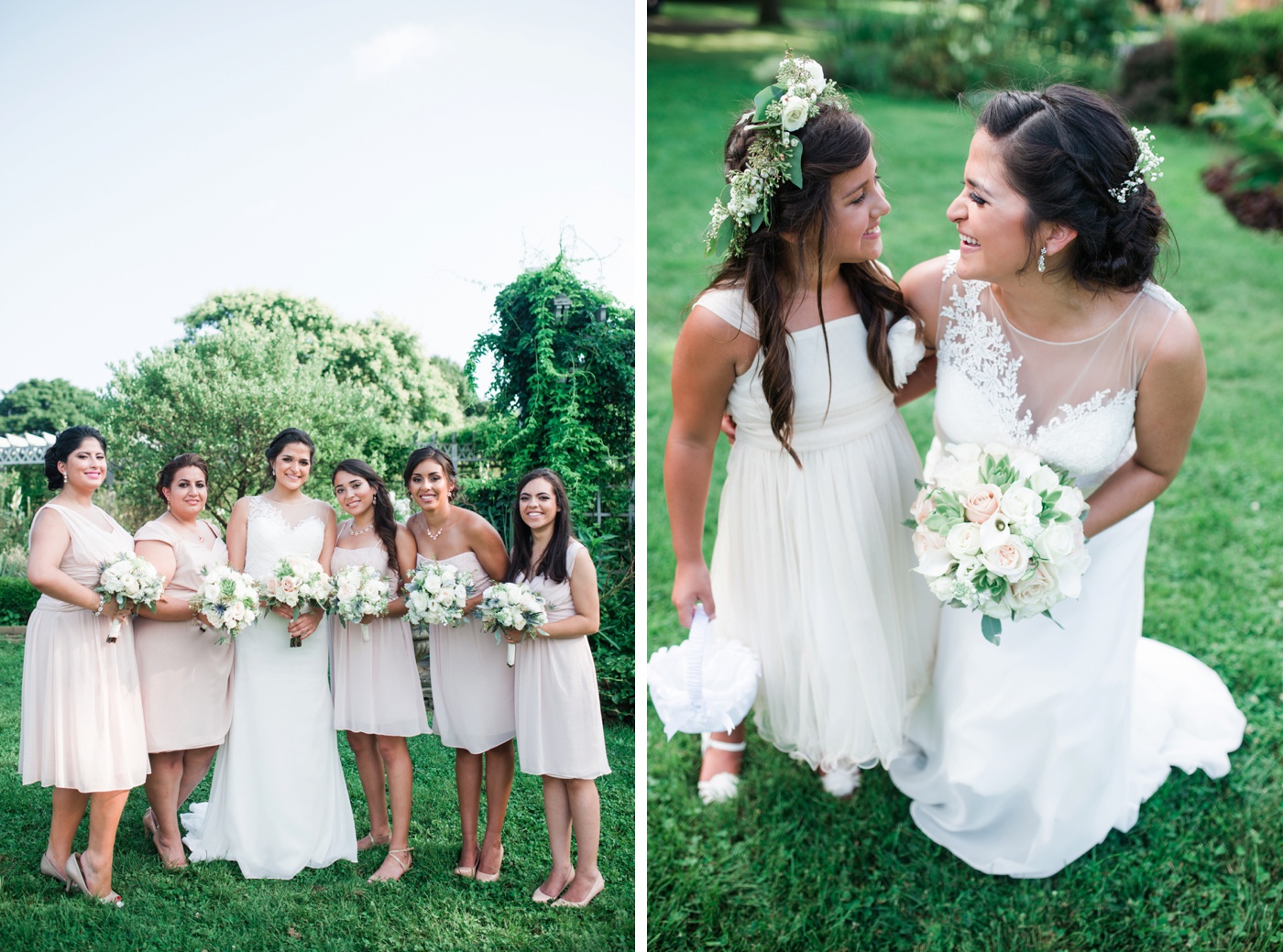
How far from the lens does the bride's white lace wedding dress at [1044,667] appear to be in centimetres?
281

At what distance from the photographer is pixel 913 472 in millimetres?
3205

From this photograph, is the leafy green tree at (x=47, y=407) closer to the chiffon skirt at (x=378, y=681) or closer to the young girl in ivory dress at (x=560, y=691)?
the chiffon skirt at (x=378, y=681)

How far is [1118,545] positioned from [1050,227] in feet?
3.58

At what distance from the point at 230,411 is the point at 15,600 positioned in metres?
0.86

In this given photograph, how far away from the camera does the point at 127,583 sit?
283 cm

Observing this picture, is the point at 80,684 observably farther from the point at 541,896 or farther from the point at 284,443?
the point at 541,896

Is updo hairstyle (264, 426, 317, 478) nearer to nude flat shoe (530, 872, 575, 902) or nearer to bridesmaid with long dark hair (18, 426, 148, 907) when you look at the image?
bridesmaid with long dark hair (18, 426, 148, 907)

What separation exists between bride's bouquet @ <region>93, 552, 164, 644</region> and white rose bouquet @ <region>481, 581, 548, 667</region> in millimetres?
998

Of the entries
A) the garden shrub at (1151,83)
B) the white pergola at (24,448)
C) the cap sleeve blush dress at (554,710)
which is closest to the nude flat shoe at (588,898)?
the cap sleeve blush dress at (554,710)

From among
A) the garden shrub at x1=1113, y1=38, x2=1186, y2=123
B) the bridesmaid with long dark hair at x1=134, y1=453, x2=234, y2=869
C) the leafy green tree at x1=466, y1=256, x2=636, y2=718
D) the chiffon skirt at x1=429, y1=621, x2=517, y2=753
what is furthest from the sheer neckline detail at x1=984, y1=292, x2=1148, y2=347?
the garden shrub at x1=1113, y1=38, x2=1186, y2=123

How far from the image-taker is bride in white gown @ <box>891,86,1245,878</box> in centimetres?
254

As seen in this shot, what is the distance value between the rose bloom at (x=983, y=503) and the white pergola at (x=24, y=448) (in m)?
2.77

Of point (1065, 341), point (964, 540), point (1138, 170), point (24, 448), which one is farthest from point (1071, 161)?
point (24, 448)

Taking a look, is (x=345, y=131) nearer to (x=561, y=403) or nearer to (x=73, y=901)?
(x=561, y=403)
